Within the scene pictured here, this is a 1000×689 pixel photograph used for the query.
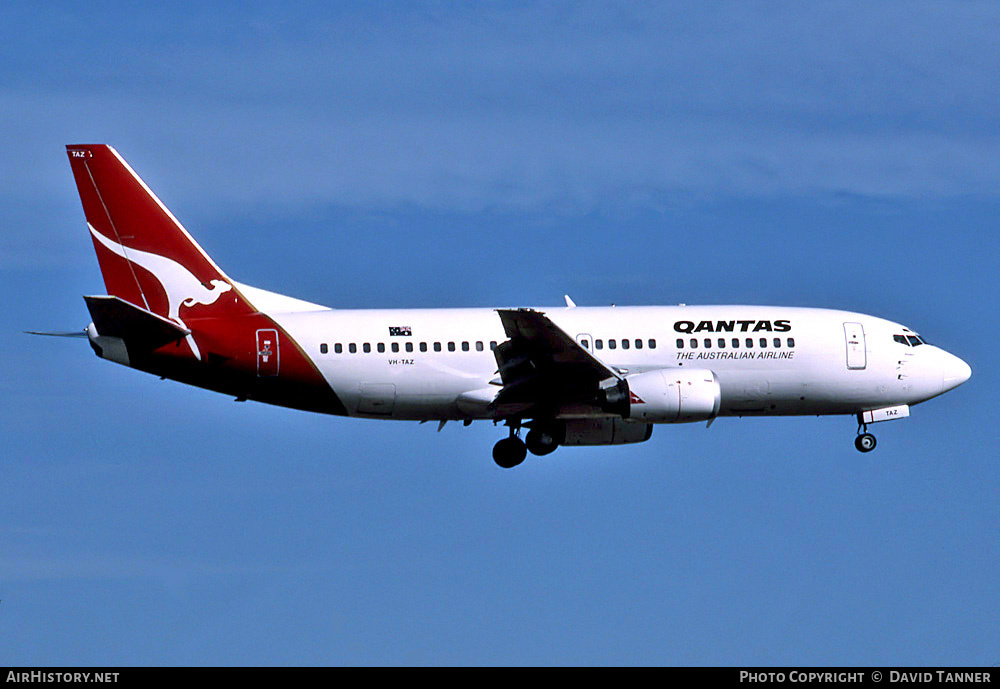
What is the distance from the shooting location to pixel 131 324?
51.1 meters

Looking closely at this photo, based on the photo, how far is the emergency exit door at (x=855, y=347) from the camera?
182ft

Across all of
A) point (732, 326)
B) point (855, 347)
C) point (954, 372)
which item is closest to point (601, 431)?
point (732, 326)

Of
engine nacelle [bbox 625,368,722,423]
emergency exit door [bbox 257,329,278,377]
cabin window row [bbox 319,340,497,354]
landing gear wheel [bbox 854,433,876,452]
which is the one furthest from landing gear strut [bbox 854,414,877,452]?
emergency exit door [bbox 257,329,278,377]

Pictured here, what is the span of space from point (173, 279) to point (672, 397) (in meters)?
17.2

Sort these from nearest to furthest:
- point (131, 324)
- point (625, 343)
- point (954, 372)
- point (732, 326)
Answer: point (131, 324)
point (625, 343)
point (732, 326)
point (954, 372)

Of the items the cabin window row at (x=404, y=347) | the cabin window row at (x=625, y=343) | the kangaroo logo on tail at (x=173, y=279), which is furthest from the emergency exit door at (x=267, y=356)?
the cabin window row at (x=625, y=343)

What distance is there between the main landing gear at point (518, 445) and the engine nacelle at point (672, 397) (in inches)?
166

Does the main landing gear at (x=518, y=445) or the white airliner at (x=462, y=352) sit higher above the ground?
the white airliner at (x=462, y=352)

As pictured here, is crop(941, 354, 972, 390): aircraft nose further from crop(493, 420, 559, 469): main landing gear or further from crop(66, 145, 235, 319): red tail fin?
crop(66, 145, 235, 319): red tail fin

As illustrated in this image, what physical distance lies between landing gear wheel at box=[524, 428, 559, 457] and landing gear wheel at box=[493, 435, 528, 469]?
0.43 meters

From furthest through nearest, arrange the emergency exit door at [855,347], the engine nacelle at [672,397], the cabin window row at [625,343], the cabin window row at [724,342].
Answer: the emergency exit door at [855,347], the cabin window row at [724,342], the cabin window row at [625,343], the engine nacelle at [672,397]

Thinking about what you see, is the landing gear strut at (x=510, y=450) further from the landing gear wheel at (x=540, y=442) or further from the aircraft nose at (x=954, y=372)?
the aircraft nose at (x=954, y=372)

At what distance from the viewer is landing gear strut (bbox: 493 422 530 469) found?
5453 cm

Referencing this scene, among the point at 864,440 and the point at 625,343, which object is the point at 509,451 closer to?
the point at 625,343
